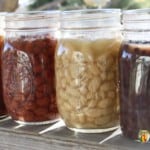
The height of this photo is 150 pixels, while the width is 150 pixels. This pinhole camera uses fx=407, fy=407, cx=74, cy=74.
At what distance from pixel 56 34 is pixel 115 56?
0.11m

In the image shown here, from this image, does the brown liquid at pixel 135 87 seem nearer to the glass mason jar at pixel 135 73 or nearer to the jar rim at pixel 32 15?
the glass mason jar at pixel 135 73

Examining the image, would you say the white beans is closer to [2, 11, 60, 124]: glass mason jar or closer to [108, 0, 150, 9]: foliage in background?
[2, 11, 60, 124]: glass mason jar

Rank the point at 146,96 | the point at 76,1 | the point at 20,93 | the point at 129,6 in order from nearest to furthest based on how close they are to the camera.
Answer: the point at 146,96
the point at 20,93
the point at 129,6
the point at 76,1

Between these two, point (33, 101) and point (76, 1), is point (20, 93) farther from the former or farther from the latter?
point (76, 1)

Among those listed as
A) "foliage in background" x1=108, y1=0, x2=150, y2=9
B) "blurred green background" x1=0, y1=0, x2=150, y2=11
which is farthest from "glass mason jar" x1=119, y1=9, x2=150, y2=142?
"foliage in background" x1=108, y1=0, x2=150, y2=9

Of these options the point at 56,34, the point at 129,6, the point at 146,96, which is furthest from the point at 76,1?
the point at 146,96

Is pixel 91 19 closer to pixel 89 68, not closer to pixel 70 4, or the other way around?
pixel 89 68

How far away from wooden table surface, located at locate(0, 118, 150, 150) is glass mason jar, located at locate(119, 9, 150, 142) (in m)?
0.02

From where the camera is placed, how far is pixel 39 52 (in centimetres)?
58

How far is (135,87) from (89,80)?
6 centimetres

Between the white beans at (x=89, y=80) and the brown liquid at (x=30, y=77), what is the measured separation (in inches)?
1.6

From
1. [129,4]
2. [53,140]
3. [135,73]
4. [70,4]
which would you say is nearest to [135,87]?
[135,73]

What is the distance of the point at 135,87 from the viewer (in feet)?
1.61

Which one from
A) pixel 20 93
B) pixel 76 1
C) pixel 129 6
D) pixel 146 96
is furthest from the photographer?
pixel 76 1
